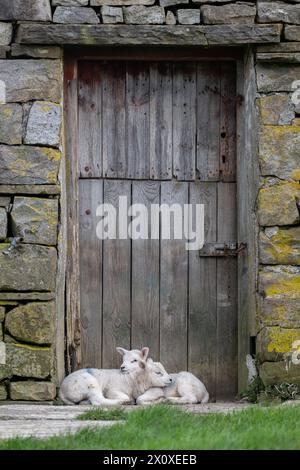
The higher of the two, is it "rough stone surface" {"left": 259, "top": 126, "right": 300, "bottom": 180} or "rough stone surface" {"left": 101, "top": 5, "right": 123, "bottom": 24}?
"rough stone surface" {"left": 101, "top": 5, "right": 123, "bottom": 24}

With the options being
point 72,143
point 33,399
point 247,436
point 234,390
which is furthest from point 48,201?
point 247,436

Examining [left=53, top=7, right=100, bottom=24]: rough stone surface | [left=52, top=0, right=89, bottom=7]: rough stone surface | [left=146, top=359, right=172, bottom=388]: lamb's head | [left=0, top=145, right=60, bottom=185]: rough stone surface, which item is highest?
[left=52, top=0, right=89, bottom=7]: rough stone surface

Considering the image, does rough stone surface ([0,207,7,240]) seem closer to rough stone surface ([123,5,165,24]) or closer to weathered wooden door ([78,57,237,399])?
weathered wooden door ([78,57,237,399])

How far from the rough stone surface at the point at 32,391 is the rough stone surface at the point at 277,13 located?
10.6 ft

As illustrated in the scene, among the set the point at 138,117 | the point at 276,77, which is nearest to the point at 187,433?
the point at 276,77

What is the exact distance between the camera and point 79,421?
20.9 ft

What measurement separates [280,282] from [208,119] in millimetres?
1523

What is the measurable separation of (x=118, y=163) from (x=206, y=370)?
1.82 m

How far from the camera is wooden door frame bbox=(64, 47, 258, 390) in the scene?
7945mm

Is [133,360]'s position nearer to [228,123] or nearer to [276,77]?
[228,123]

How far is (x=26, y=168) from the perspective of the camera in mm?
7625

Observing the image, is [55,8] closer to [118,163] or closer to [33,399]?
[118,163]

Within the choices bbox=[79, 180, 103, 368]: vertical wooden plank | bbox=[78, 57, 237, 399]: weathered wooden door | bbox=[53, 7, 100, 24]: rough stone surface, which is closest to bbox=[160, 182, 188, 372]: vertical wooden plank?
bbox=[78, 57, 237, 399]: weathered wooden door

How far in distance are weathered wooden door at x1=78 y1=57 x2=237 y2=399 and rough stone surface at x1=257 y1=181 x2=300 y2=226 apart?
631mm
